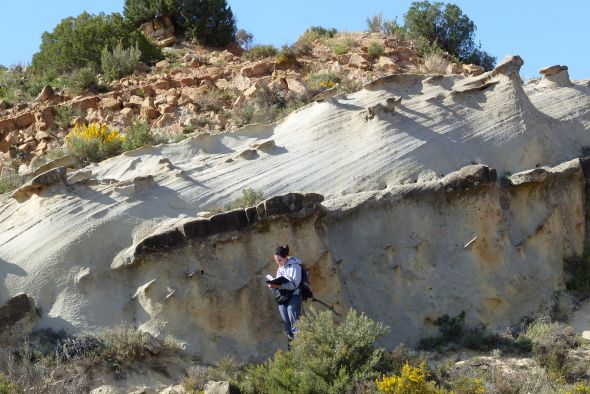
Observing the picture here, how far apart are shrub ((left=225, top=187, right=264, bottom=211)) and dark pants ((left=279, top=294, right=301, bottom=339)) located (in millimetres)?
1696

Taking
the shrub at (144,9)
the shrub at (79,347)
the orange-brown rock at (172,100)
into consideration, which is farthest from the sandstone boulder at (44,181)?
the shrub at (144,9)

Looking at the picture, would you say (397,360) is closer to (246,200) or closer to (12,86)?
(246,200)

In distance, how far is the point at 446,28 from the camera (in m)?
24.8

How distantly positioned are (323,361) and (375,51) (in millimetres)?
11985

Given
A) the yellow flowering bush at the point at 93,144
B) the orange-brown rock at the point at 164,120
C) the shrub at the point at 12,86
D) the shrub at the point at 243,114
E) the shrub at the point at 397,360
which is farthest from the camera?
the shrub at the point at 12,86

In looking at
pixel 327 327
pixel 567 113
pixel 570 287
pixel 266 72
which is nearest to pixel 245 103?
pixel 266 72

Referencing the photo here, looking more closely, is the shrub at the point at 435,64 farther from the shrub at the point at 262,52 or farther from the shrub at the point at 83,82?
the shrub at the point at 83,82

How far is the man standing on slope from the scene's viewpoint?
11.0 m

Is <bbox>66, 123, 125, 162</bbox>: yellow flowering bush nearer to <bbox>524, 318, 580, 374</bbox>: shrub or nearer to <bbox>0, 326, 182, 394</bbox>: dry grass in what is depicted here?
<bbox>0, 326, 182, 394</bbox>: dry grass

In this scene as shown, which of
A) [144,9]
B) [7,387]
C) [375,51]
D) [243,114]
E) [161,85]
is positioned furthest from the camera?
[144,9]

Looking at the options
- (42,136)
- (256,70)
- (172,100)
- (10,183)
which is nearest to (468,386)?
(10,183)

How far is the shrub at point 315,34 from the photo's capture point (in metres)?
23.1

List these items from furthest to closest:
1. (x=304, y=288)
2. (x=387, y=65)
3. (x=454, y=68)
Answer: (x=454, y=68)
(x=387, y=65)
(x=304, y=288)

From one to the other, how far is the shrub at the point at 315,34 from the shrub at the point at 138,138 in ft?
22.1
